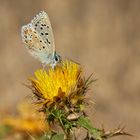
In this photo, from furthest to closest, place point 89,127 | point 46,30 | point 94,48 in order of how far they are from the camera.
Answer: point 94,48, point 46,30, point 89,127

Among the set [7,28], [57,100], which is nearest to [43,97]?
[57,100]

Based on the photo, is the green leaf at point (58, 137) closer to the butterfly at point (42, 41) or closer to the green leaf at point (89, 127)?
the green leaf at point (89, 127)

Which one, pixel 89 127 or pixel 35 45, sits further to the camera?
pixel 35 45

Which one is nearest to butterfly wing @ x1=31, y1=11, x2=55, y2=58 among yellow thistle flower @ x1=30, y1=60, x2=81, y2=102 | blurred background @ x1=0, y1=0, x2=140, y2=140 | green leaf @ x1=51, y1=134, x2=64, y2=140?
yellow thistle flower @ x1=30, y1=60, x2=81, y2=102

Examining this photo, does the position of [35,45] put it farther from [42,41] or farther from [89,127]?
[89,127]

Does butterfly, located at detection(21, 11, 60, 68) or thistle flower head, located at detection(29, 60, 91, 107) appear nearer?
thistle flower head, located at detection(29, 60, 91, 107)

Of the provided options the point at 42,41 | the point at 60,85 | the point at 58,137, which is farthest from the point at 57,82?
the point at 42,41

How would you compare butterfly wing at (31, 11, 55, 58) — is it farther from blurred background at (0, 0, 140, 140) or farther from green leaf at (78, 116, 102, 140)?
blurred background at (0, 0, 140, 140)
